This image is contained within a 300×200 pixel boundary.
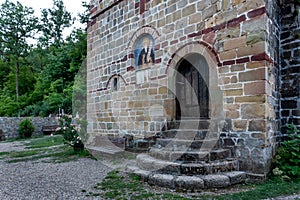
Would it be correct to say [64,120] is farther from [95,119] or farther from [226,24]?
[226,24]

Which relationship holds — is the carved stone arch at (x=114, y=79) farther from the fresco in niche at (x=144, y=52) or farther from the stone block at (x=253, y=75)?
the stone block at (x=253, y=75)

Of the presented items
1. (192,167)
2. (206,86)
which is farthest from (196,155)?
(206,86)

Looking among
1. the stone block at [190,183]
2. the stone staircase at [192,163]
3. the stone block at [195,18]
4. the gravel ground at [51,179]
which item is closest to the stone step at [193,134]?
the stone staircase at [192,163]

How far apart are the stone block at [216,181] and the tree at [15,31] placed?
853 inches

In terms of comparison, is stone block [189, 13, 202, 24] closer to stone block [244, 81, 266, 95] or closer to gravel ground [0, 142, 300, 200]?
stone block [244, 81, 266, 95]

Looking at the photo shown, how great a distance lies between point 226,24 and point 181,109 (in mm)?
2164

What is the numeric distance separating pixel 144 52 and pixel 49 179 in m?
3.81

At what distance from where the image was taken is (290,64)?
4.85 m

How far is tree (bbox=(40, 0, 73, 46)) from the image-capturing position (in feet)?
82.1

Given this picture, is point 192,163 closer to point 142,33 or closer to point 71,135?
point 142,33

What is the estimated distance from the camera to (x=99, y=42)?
8234mm

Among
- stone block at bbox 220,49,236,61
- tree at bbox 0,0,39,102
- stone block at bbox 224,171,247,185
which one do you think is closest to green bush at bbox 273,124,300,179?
stone block at bbox 224,171,247,185

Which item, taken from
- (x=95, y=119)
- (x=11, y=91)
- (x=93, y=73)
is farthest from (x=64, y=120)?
(x=11, y=91)

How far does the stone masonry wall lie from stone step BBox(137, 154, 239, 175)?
316 millimetres
